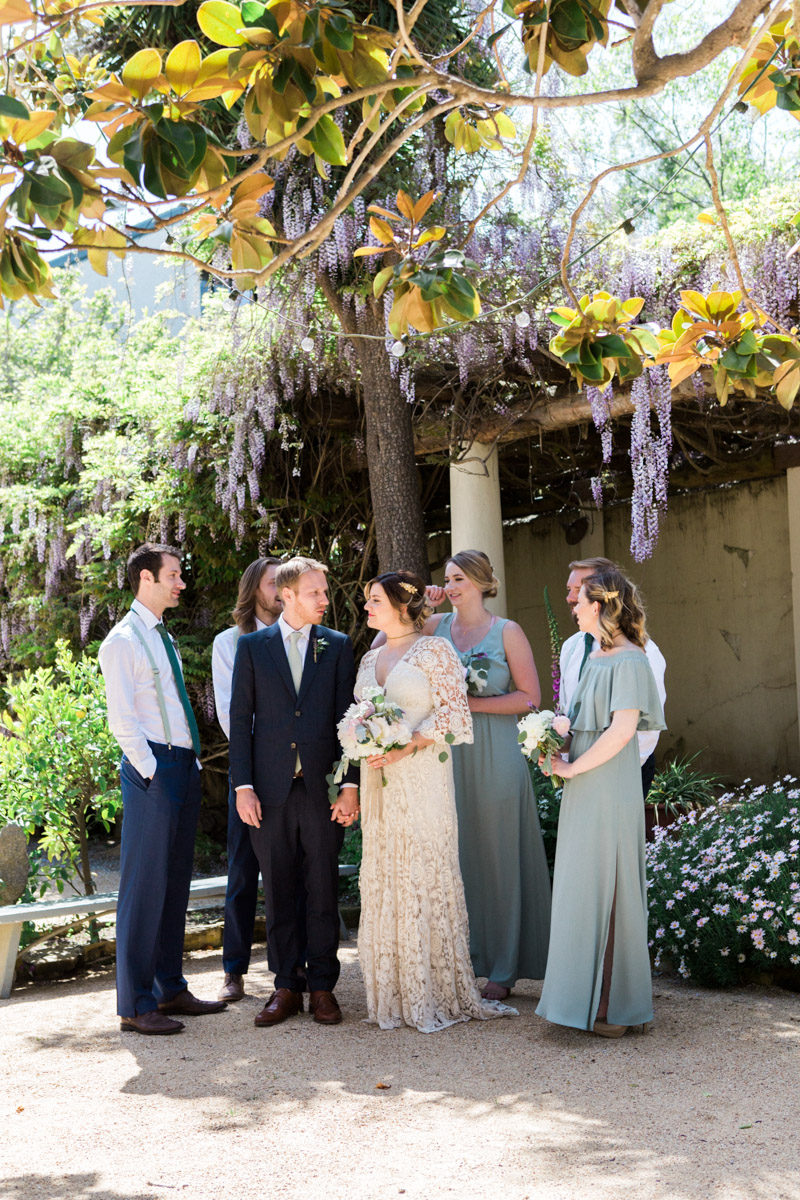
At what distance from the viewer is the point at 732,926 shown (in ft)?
14.2

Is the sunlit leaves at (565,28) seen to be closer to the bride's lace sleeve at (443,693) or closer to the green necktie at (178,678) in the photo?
the bride's lace sleeve at (443,693)

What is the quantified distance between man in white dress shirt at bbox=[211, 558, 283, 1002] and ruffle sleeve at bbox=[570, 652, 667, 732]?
1.27 meters

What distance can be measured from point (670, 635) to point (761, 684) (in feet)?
3.22

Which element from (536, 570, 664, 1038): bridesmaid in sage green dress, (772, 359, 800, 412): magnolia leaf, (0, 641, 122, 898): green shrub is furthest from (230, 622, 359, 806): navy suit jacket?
(0, 641, 122, 898): green shrub

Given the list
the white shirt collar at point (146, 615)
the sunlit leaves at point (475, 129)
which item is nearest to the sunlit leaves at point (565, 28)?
the sunlit leaves at point (475, 129)

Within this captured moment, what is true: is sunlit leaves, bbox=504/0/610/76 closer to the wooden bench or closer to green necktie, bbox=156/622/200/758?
green necktie, bbox=156/622/200/758

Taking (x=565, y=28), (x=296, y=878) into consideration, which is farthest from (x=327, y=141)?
(x=296, y=878)

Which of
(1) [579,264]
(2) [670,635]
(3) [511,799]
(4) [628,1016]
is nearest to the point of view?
(4) [628,1016]

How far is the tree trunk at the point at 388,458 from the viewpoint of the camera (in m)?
6.89

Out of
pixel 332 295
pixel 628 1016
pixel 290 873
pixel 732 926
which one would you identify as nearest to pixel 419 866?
pixel 290 873

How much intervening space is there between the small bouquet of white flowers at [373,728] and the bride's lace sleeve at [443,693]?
98 millimetres

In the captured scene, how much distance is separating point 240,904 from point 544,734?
64.1 inches

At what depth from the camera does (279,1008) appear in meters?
4.19

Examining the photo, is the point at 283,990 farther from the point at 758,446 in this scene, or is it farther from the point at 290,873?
the point at 758,446
